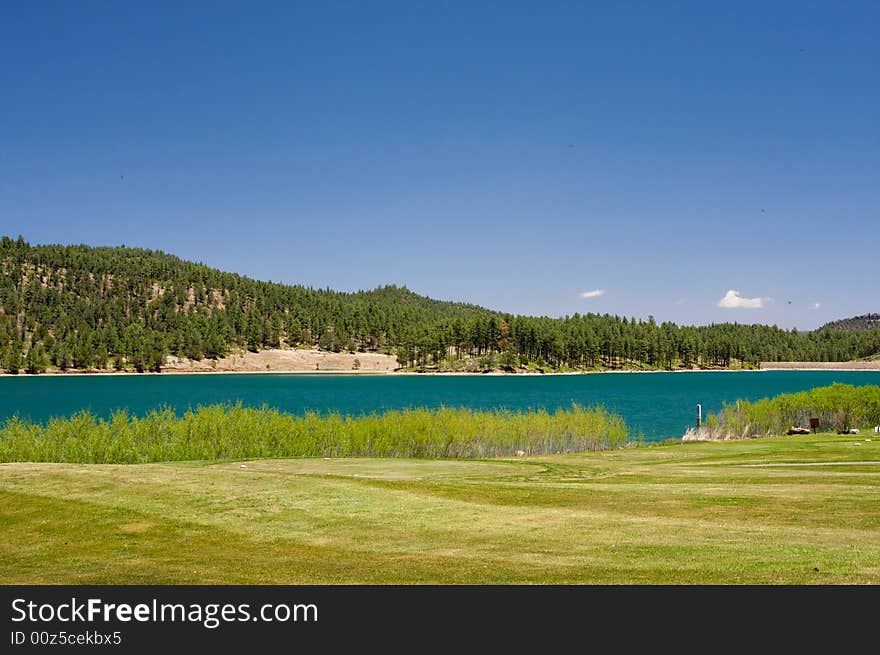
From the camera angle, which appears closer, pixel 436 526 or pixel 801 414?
pixel 436 526

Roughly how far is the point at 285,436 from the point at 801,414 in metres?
32.3

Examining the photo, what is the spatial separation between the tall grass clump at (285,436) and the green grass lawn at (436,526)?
761 centimetres

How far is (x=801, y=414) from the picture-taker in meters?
44.5

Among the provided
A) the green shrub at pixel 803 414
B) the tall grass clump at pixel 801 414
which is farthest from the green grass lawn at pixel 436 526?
the green shrub at pixel 803 414

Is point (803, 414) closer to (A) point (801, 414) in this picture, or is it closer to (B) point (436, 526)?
(A) point (801, 414)

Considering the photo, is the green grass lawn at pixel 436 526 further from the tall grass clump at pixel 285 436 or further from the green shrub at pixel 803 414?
the green shrub at pixel 803 414

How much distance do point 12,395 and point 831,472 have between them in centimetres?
10912

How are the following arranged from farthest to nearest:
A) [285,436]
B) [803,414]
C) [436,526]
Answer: [803,414] → [285,436] → [436,526]

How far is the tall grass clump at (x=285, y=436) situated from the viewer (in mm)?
29328

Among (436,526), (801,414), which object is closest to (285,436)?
(436,526)

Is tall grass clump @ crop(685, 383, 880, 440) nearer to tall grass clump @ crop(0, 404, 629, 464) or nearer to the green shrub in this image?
the green shrub

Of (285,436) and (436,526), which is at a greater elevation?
(436,526)


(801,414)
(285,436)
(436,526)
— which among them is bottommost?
(285,436)
